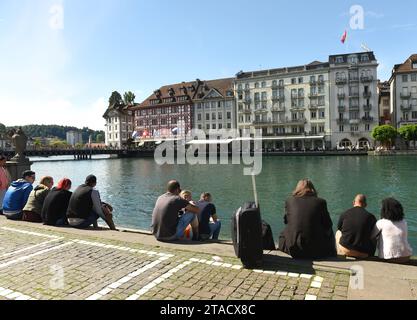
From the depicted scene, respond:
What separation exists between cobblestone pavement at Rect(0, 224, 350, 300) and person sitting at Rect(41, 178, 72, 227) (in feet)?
6.24

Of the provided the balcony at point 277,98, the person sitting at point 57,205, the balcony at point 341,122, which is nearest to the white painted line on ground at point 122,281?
the person sitting at point 57,205

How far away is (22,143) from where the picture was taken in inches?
647

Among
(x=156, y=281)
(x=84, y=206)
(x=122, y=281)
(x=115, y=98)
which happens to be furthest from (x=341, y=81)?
(x=122, y=281)

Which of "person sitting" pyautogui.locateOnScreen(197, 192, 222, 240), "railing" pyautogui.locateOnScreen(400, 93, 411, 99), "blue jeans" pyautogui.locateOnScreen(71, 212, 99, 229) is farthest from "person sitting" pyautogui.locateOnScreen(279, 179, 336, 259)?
"railing" pyautogui.locateOnScreen(400, 93, 411, 99)

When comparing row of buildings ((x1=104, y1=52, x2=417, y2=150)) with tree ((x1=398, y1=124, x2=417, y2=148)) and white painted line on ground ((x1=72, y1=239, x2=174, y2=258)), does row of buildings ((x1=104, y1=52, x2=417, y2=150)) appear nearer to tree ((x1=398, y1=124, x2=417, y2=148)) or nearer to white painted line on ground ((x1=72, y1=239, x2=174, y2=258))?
tree ((x1=398, y1=124, x2=417, y2=148))

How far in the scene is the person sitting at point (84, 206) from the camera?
9.45 meters

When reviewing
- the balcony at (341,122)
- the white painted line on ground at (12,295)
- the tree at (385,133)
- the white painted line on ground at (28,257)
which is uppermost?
the balcony at (341,122)

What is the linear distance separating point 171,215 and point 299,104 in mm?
88890

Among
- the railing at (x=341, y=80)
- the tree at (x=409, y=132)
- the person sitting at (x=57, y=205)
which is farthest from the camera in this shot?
the railing at (x=341, y=80)

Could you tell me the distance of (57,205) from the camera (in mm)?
9742

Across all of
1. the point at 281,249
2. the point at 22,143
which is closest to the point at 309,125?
the point at 22,143

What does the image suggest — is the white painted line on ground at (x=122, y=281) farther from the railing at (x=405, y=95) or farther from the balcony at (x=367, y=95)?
the railing at (x=405, y=95)

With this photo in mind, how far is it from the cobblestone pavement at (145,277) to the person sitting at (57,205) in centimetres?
190

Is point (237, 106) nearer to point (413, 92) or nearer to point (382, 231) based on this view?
point (413, 92)
